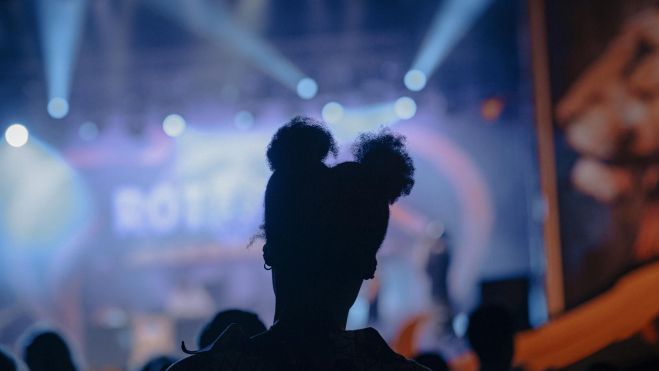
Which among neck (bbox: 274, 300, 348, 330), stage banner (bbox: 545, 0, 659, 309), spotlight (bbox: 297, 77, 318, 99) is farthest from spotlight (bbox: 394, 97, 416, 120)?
neck (bbox: 274, 300, 348, 330)

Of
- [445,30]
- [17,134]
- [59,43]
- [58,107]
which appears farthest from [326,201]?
[17,134]

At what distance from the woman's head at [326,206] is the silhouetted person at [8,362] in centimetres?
A: 148

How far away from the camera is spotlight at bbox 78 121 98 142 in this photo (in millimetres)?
11170

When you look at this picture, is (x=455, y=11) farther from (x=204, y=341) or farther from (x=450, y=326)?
(x=204, y=341)

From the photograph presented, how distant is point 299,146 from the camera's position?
1386 millimetres

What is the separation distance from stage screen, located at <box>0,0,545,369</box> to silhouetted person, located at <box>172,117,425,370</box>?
852cm

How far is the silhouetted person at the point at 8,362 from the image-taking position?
2468 mm

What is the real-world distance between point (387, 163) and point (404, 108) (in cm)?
937

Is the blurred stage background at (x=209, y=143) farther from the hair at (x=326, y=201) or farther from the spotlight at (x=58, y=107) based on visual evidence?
the hair at (x=326, y=201)

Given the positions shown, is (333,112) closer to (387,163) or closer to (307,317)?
(387,163)

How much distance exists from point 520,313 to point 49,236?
25.5 feet

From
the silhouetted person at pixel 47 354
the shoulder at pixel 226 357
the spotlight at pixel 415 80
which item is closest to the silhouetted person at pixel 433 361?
the silhouetted person at pixel 47 354

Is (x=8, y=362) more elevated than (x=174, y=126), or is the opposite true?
(x=174, y=126)

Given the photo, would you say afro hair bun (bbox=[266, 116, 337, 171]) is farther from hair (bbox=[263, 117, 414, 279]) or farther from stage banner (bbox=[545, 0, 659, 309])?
stage banner (bbox=[545, 0, 659, 309])
